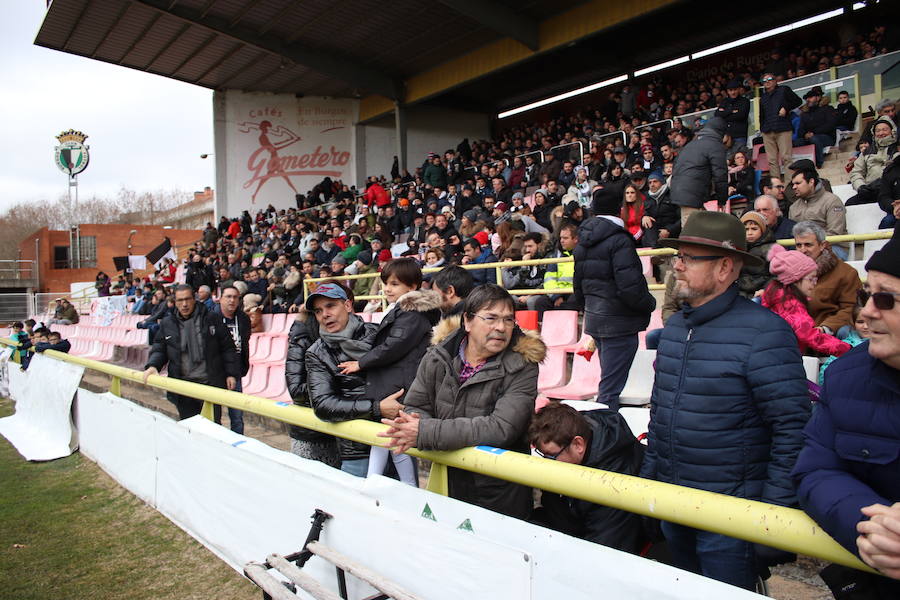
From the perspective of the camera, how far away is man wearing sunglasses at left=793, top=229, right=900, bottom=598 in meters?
1.24

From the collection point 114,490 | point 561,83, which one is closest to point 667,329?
point 114,490

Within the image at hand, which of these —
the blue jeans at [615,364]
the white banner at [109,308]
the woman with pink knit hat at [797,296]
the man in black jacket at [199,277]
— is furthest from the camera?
the white banner at [109,308]

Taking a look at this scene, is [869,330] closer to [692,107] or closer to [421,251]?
[421,251]

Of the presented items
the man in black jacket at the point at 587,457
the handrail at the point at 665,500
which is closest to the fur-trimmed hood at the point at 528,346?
the man in black jacket at the point at 587,457

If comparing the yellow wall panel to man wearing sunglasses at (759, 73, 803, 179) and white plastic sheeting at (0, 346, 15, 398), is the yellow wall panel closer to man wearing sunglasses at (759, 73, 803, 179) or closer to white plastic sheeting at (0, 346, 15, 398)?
man wearing sunglasses at (759, 73, 803, 179)

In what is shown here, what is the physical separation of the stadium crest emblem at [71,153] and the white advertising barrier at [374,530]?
155 ft

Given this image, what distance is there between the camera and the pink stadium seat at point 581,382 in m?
5.29

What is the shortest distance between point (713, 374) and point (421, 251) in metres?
9.69

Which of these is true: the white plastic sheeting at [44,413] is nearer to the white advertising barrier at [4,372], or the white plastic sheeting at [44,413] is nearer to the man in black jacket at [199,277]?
the white advertising barrier at [4,372]

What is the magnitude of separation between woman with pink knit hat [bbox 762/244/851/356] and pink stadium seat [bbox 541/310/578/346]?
242 cm

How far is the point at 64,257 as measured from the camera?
40281 mm

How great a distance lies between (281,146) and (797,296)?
21.4m

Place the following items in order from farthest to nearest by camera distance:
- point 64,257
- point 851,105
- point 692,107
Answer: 1. point 64,257
2. point 692,107
3. point 851,105

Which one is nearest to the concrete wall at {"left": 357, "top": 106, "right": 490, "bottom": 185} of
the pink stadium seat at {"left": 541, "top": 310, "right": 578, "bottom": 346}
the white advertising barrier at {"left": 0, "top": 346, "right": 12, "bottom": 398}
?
the white advertising barrier at {"left": 0, "top": 346, "right": 12, "bottom": 398}
